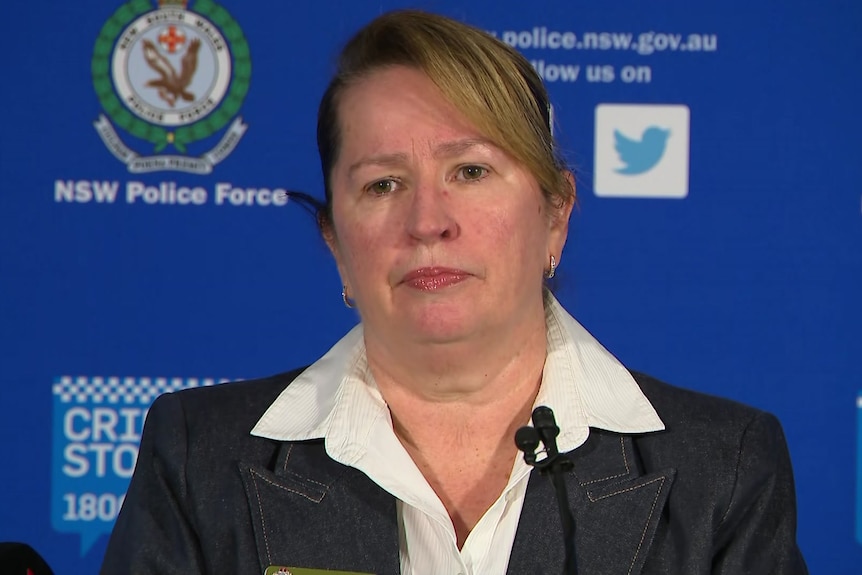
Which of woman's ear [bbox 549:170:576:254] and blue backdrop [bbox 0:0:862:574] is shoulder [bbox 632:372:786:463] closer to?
woman's ear [bbox 549:170:576:254]

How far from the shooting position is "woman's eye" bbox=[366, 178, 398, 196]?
4.91 ft

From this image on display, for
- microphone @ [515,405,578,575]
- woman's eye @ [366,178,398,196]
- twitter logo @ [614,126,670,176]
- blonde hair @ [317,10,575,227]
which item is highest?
twitter logo @ [614,126,670,176]

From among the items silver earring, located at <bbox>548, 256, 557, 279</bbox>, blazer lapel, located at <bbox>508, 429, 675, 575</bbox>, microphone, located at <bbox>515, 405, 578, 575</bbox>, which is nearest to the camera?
microphone, located at <bbox>515, 405, 578, 575</bbox>

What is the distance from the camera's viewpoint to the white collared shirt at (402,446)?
57.7 inches

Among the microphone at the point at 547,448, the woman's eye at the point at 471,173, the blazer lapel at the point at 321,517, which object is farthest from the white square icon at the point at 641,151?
the microphone at the point at 547,448

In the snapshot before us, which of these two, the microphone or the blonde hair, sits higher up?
the blonde hair

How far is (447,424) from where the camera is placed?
1.57 metres

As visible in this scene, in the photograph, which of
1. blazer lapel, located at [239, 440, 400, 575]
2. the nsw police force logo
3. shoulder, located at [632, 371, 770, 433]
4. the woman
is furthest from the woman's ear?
the nsw police force logo

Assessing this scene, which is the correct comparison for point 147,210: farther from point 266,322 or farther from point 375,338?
point 375,338

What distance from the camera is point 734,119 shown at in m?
2.43

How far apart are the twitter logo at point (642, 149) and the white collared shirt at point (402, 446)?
33.2 inches

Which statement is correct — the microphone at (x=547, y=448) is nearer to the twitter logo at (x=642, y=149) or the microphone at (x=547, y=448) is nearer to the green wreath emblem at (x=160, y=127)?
the twitter logo at (x=642, y=149)

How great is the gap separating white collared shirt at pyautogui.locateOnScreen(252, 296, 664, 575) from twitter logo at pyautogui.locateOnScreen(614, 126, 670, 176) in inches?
33.2

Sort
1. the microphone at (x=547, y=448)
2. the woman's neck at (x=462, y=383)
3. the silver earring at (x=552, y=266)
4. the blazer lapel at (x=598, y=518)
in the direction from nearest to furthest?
the microphone at (x=547, y=448) → the blazer lapel at (x=598, y=518) → the woman's neck at (x=462, y=383) → the silver earring at (x=552, y=266)
